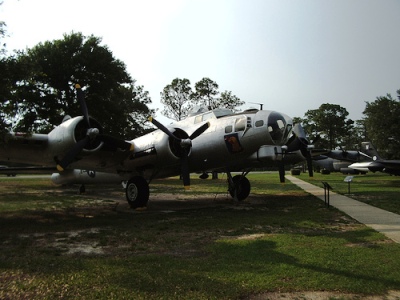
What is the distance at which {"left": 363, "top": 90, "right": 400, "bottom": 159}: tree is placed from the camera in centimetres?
4088

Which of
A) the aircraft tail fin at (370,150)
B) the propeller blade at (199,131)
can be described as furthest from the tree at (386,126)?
the propeller blade at (199,131)

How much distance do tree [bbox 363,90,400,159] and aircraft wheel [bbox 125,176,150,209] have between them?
3775cm

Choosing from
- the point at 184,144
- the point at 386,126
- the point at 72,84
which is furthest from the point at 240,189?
the point at 386,126

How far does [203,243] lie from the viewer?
732 cm

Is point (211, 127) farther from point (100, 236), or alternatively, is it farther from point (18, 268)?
point (18, 268)

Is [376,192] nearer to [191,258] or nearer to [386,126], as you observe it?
[191,258]

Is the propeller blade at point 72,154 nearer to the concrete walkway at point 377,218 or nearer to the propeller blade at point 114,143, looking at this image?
the propeller blade at point 114,143

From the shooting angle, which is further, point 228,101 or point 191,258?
point 228,101

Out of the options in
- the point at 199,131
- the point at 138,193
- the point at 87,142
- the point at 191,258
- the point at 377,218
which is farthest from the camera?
the point at 138,193

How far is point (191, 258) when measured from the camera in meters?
6.03

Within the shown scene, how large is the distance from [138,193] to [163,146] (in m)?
2.26

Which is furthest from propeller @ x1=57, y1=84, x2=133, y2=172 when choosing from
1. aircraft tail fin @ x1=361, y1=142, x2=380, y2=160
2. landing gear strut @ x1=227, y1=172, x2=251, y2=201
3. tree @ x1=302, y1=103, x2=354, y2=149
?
tree @ x1=302, y1=103, x2=354, y2=149

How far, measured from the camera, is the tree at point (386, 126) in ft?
134

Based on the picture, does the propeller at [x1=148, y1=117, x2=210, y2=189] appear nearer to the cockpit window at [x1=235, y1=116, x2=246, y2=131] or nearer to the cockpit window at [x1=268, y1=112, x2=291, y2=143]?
the cockpit window at [x1=235, y1=116, x2=246, y2=131]
